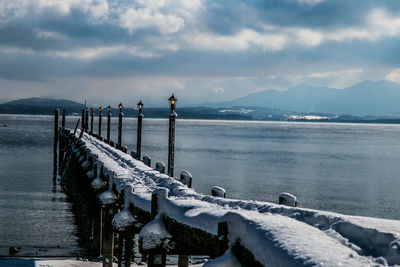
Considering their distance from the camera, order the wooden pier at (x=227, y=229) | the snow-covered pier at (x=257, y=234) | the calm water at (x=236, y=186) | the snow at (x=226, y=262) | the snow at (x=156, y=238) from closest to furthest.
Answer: the snow-covered pier at (x=257, y=234) < the wooden pier at (x=227, y=229) < the snow at (x=226, y=262) < the snow at (x=156, y=238) < the calm water at (x=236, y=186)

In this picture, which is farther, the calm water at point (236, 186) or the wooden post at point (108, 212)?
the calm water at point (236, 186)

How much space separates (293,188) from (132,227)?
3360cm

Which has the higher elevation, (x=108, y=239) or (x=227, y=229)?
(x=227, y=229)

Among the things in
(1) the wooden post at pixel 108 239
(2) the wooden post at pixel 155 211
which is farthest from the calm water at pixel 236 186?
(2) the wooden post at pixel 155 211

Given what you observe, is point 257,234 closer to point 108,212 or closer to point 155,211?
Result: point 155,211

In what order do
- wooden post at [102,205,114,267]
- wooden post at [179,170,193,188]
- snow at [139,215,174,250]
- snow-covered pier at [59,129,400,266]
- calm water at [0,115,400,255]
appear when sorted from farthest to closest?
calm water at [0,115,400,255], wooden post at [102,205,114,267], wooden post at [179,170,193,188], snow at [139,215,174,250], snow-covered pier at [59,129,400,266]

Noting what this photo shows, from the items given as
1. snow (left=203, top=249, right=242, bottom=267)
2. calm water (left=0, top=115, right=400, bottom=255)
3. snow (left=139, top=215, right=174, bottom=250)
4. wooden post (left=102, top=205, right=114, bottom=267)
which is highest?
snow (left=203, top=249, right=242, bottom=267)

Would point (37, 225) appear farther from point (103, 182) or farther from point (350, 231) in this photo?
point (350, 231)

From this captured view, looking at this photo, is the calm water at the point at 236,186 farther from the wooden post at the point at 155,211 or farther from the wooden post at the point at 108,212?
the wooden post at the point at 155,211

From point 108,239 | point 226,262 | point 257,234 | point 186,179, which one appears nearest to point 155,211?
point 226,262

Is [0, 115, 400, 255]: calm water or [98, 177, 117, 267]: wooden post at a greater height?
[98, 177, 117, 267]: wooden post

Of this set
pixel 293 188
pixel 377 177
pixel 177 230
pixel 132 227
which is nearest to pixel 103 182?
pixel 132 227

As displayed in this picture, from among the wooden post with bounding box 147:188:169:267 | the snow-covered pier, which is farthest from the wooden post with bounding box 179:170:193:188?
the wooden post with bounding box 147:188:169:267

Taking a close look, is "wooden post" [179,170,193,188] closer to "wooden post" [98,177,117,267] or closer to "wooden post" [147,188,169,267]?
"wooden post" [98,177,117,267]
